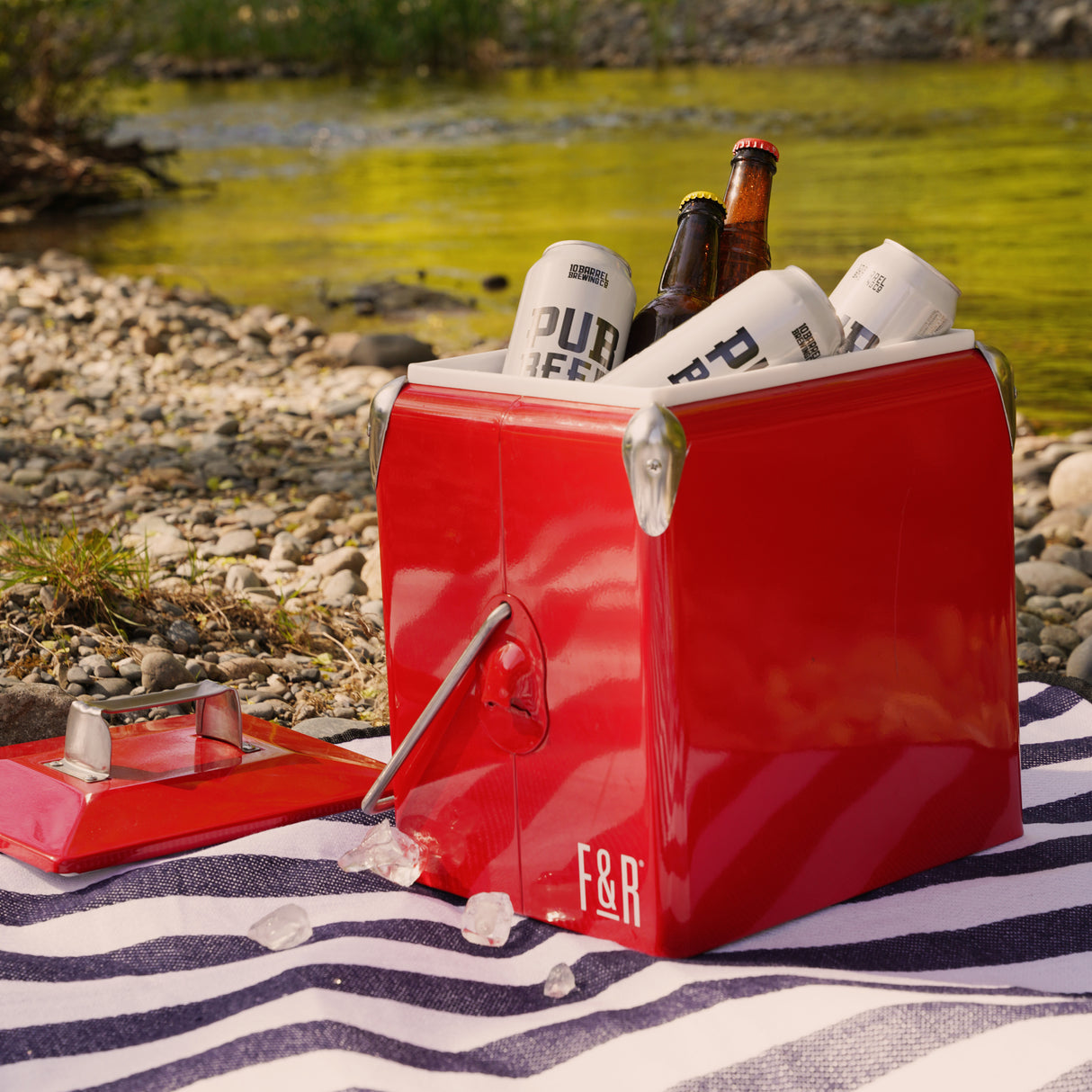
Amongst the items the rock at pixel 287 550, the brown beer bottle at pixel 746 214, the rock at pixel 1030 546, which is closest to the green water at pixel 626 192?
the rock at pixel 1030 546

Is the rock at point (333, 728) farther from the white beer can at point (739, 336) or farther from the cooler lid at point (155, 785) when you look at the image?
the white beer can at point (739, 336)

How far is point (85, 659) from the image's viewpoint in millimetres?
2195

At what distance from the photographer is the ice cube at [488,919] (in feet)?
4.28

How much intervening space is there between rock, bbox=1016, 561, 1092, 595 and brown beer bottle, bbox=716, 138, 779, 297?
1596 millimetres

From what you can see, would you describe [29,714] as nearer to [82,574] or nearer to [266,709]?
[266,709]

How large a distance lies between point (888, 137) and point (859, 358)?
1016cm

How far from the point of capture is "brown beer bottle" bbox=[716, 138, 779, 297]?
139 centimetres

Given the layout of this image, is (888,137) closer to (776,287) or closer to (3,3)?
(3,3)

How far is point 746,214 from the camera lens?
4.59 ft

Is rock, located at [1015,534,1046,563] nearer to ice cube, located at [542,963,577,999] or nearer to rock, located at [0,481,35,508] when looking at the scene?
ice cube, located at [542,963,577,999]

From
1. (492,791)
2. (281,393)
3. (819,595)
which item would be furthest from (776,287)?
(281,393)

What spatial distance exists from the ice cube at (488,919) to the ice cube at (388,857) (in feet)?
0.35

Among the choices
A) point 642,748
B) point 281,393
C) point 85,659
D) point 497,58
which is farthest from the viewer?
point 497,58

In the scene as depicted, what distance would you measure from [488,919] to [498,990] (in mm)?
92
